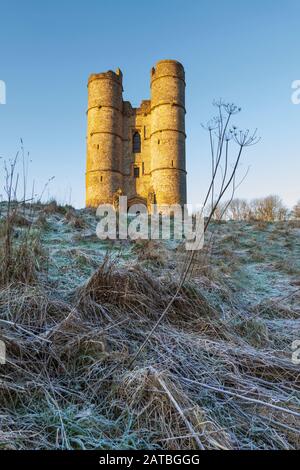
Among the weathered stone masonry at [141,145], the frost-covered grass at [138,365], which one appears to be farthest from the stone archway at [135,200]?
the frost-covered grass at [138,365]

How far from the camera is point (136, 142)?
66.5 ft

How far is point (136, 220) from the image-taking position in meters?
6.06

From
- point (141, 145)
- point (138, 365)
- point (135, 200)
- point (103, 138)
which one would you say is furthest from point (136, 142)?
point (138, 365)

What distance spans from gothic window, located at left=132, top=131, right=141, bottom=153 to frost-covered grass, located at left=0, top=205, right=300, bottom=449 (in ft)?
58.9

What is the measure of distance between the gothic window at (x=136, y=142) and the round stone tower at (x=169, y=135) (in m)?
1.58

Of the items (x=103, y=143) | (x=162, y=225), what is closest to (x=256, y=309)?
(x=162, y=225)

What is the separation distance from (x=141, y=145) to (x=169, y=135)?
8.30ft

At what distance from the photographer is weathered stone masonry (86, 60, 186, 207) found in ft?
58.9


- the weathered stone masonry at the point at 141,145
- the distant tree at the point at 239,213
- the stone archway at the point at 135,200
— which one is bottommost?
the distant tree at the point at 239,213

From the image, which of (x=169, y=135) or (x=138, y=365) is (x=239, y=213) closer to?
(x=169, y=135)

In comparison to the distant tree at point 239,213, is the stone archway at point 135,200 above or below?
above

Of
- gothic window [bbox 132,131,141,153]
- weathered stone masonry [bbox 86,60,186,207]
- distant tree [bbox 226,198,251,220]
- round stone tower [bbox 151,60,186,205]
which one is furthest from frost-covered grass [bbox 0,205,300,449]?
gothic window [bbox 132,131,141,153]

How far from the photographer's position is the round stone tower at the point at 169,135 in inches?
700

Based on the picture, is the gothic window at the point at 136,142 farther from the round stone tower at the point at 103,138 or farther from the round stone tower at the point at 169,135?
the round stone tower at the point at 169,135
